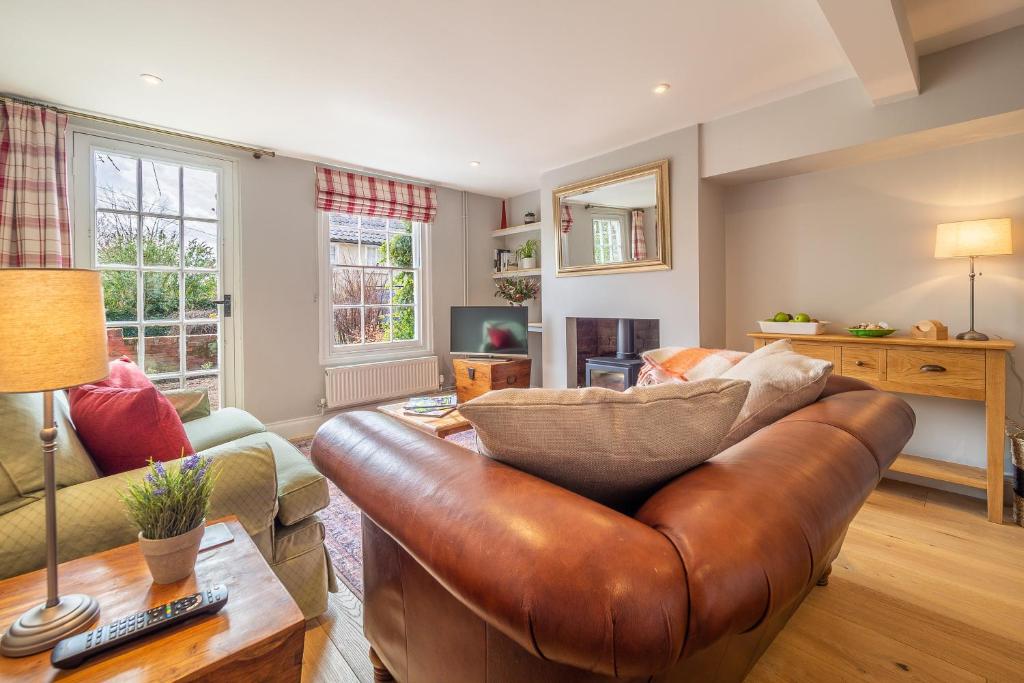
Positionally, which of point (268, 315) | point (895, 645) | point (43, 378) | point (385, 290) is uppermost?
point (385, 290)

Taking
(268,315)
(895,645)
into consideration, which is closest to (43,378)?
(895,645)

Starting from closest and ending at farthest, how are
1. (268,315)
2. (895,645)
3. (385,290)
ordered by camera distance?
(895,645) → (268,315) → (385,290)

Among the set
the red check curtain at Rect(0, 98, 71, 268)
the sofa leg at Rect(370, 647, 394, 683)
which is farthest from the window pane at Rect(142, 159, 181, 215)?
the sofa leg at Rect(370, 647, 394, 683)

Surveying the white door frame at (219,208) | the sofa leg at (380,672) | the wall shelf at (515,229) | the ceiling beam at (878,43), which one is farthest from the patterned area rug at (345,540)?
the wall shelf at (515,229)

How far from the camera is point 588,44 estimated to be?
6.93ft

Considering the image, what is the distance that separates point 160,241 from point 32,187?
0.66 metres

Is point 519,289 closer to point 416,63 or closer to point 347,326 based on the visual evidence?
point 347,326

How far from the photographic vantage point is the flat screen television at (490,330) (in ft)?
13.2

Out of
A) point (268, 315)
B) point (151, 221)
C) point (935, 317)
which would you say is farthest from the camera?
point (268, 315)

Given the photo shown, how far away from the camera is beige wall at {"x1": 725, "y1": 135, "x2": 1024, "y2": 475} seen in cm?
235

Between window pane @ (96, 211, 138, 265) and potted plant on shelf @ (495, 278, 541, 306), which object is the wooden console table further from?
window pane @ (96, 211, 138, 265)

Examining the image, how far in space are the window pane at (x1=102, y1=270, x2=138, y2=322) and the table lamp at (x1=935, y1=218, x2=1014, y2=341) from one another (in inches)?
193

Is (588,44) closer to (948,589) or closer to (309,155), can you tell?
(309,155)

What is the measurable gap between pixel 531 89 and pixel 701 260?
160cm
